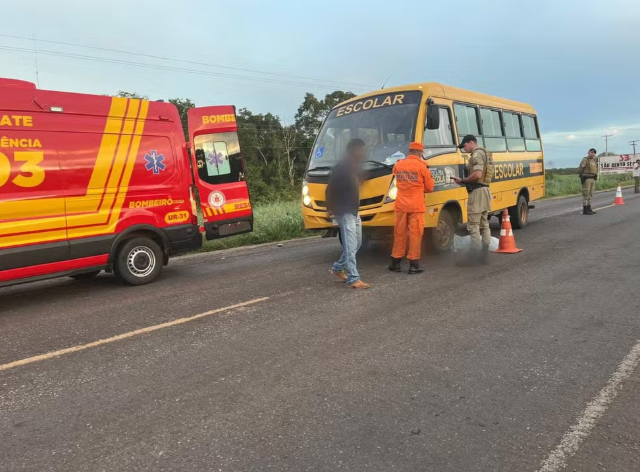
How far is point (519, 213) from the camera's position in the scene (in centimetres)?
1137

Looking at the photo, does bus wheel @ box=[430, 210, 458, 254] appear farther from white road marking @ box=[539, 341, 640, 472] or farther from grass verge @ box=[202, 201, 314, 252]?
grass verge @ box=[202, 201, 314, 252]

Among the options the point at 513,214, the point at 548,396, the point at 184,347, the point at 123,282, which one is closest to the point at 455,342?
the point at 548,396

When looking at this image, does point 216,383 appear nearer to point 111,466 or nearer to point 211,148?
point 111,466

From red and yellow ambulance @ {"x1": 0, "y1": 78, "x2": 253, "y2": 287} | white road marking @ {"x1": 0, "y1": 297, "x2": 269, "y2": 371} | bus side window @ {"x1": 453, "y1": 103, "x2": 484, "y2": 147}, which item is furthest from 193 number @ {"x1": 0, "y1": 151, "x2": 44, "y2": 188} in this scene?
bus side window @ {"x1": 453, "y1": 103, "x2": 484, "y2": 147}

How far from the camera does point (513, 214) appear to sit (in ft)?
37.2

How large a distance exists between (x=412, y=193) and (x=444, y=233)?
183 cm

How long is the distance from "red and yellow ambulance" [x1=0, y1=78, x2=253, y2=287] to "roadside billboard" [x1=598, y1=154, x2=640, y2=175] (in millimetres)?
53683

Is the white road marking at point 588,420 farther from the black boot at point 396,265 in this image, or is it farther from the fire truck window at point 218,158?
the fire truck window at point 218,158

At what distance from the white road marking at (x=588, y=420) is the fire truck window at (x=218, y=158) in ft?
21.9

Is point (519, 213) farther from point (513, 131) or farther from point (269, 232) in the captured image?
point (269, 232)

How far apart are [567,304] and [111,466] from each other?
15.5 ft

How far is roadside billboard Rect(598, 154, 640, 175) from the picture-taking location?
48500 mm

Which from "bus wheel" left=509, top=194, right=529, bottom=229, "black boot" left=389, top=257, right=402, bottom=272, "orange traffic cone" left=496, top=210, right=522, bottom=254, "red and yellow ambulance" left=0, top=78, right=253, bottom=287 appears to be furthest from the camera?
"bus wheel" left=509, top=194, right=529, bottom=229

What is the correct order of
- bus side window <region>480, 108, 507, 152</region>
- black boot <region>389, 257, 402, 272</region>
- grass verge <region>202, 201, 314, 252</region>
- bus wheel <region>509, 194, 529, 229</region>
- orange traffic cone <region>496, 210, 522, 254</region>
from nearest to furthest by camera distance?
1. black boot <region>389, 257, 402, 272</region>
2. orange traffic cone <region>496, 210, 522, 254</region>
3. bus side window <region>480, 108, 507, 152</region>
4. grass verge <region>202, 201, 314, 252</region>
5. bus wheel <region>509, 194, 529, 229</region>
